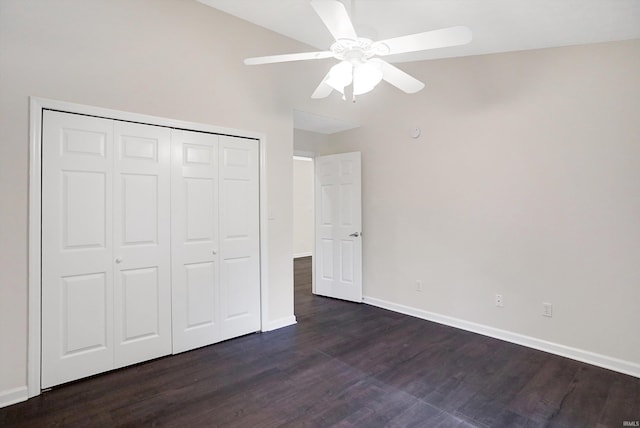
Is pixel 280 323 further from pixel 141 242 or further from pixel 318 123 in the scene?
pixel 318 123

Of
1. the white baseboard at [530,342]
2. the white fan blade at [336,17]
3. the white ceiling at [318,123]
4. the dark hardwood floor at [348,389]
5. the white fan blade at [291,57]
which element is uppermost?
the white ceiling at [318,123]

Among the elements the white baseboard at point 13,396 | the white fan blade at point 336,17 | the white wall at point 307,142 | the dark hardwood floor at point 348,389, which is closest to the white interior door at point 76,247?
the white baseboard at point 13,396

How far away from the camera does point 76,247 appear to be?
7.89 feet

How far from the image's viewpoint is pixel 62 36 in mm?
2295

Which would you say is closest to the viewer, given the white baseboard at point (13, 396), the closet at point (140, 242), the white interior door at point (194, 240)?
the white baseboard at point (13, 396)

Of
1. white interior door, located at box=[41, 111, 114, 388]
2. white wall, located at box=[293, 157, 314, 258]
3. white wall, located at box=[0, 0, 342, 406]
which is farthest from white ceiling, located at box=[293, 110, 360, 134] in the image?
white wall, located at box=[293, 157, 314, 258]

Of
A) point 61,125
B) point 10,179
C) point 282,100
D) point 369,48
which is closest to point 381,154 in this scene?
point 282,100

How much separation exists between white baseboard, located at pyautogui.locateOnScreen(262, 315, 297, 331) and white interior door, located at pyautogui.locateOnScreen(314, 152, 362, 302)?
112 cm

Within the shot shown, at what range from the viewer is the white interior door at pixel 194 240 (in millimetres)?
2873

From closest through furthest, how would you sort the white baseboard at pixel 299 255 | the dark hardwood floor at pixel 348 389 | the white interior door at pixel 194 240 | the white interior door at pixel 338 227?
the dark hardwood floor at pixel 348 389 < the white interior door at pixel 194 240 < the white interior door at pixel 338 227 < the white baseboard at pixel 299 255

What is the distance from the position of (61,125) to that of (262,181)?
1.70m

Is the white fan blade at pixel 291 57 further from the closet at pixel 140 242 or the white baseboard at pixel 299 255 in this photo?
the white baseboard at pixel 299 255

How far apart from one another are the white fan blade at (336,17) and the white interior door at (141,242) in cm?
177

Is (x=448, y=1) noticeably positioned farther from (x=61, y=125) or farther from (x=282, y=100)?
(x=61, y=125)
